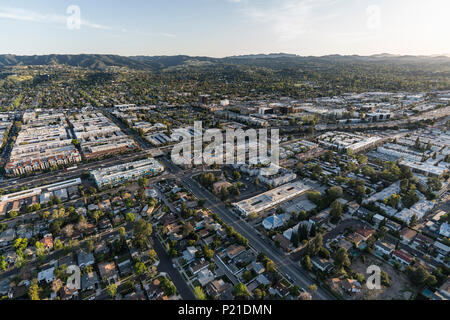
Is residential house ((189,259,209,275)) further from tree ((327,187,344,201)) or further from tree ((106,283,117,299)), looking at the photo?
tree ((327,187,344,201))

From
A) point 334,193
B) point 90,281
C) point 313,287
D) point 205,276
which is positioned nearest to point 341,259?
point 313,287

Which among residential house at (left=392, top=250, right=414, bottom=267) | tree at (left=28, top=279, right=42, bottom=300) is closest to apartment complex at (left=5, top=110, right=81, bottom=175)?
tree at (left=28, top=279, right=42, bottom=300)

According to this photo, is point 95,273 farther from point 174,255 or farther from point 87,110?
point 87,110

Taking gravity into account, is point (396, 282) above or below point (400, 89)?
below

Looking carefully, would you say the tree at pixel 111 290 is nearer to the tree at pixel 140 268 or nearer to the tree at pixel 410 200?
the tree at pixel 140 268

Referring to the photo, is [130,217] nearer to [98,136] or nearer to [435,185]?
[98,136]
